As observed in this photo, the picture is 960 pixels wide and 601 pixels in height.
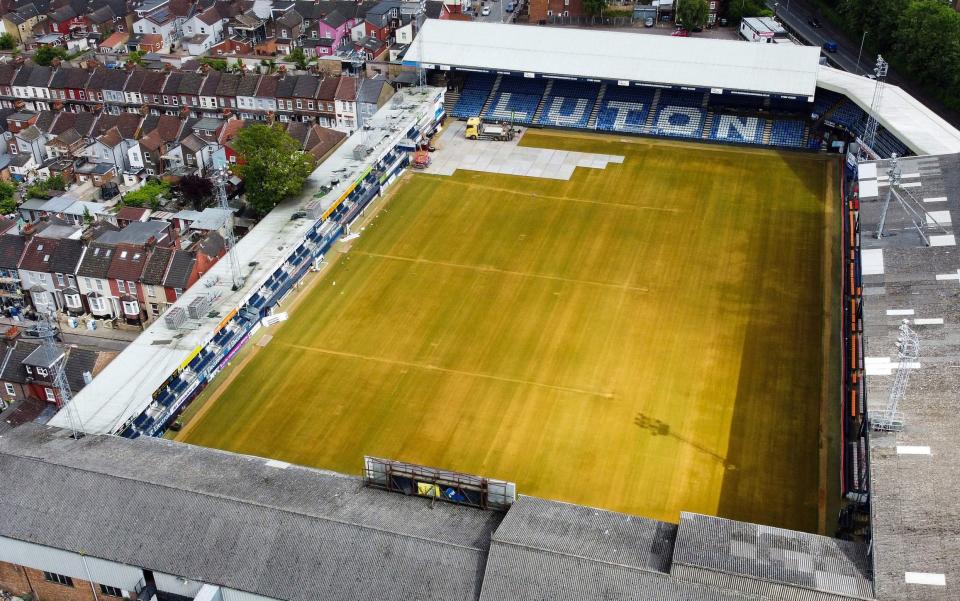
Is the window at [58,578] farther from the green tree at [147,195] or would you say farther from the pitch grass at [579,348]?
the green tree at [147,195]

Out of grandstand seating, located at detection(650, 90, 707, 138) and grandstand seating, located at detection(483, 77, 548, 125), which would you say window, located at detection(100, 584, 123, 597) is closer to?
grandstand seating, located at detection(483, 77, 548, 125)

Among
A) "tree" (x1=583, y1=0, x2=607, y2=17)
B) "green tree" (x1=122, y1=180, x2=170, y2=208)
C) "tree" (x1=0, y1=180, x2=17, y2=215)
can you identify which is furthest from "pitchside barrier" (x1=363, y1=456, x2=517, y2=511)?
"tree" (x1=583, y1=0, x2=607, y2=17)

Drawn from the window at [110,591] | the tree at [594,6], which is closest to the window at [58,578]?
the window at [110,591]

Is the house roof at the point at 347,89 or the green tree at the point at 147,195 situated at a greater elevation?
the house roof at the point at 347,89

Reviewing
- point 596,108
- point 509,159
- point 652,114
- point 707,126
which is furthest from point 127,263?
point 707,126

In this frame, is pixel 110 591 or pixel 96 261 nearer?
pixel 110 591

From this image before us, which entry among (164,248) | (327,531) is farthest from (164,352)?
(327,531)

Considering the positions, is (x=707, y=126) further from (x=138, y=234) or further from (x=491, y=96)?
(x=138, y=234)
